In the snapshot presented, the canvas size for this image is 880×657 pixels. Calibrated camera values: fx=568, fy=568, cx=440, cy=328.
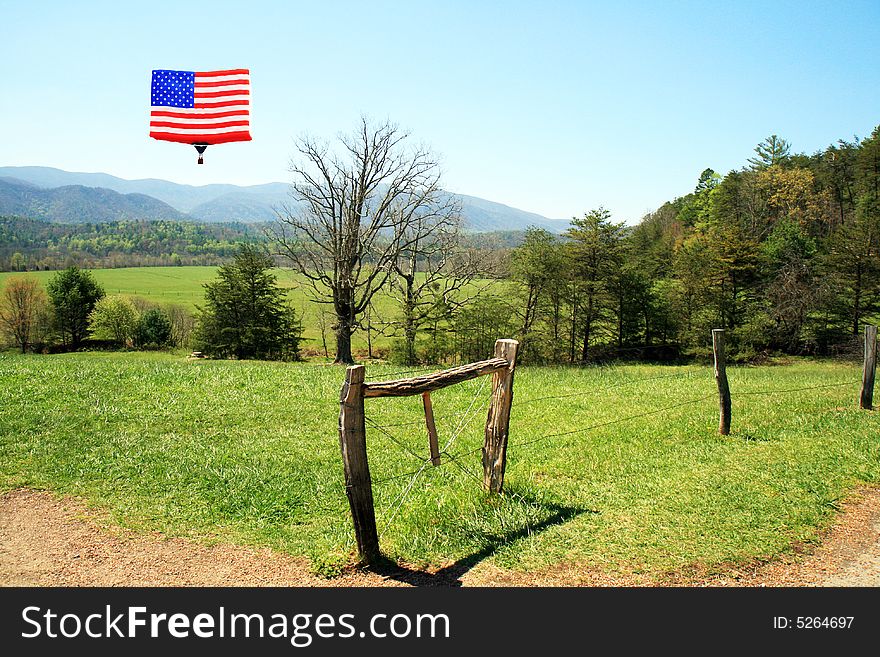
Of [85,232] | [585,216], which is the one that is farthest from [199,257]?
[585,216]

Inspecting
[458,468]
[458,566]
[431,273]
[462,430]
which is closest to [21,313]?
[431,273]

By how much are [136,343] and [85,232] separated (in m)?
139

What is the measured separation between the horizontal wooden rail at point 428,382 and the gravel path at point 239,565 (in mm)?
1697

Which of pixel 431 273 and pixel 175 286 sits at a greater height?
pixel 175 286

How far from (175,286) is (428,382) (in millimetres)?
102476

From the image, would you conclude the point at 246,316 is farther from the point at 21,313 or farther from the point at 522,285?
the point at 21,313

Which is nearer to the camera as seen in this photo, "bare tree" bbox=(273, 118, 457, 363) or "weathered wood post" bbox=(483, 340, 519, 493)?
"weathered wood post" bbox=(483, 340, 519, 493)

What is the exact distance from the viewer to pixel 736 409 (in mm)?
11844

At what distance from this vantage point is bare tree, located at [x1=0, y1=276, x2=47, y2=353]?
58344 mm

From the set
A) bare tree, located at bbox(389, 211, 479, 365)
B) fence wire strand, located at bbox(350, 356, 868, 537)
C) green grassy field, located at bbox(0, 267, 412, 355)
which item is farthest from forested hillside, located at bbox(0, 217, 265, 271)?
fence wire strand, located at bbox(350, 356, 868, 537)

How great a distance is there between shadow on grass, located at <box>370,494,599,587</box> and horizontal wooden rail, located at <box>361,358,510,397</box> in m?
1.64

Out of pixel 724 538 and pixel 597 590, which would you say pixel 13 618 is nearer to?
pixel 597 590

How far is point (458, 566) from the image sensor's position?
542cm

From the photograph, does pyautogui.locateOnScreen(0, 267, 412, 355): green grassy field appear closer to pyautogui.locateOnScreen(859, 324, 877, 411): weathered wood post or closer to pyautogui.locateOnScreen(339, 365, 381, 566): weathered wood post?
pyautogui.locateOnScreen(859, 324, 877, 411): weathered wood post
